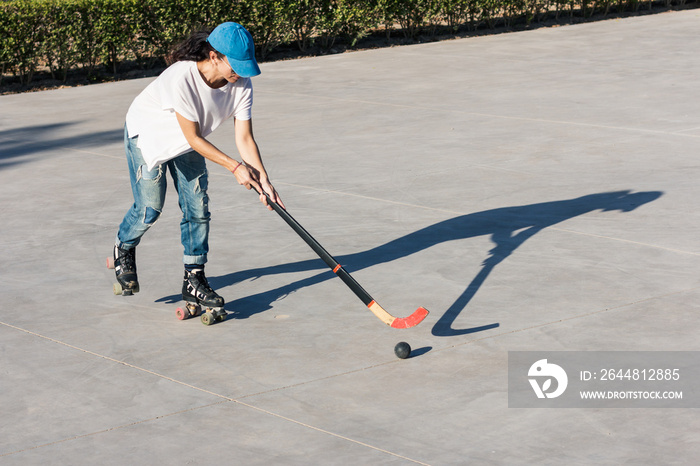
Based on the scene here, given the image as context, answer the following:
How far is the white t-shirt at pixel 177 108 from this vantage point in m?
5.02

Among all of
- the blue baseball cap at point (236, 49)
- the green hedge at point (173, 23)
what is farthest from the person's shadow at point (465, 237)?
the green hedge at point (173, 23)

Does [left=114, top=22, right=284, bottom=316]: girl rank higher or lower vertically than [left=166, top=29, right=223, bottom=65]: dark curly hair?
lower

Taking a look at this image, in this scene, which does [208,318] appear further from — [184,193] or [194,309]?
[184,193]

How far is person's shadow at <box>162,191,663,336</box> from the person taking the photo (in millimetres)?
5591

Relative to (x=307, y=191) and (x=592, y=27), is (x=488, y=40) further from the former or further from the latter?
(x=307, y=191)

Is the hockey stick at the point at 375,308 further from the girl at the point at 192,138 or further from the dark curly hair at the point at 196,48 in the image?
the dark curly hair at the point at 196,48

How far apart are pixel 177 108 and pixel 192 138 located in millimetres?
180

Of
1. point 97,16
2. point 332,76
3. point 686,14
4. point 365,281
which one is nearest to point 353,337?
point 365,281

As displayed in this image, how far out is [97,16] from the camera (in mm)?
15570

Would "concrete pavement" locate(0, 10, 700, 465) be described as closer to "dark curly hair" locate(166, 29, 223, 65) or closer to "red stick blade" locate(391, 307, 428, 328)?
"red stick blade" locate(391, 307, 428, 328)

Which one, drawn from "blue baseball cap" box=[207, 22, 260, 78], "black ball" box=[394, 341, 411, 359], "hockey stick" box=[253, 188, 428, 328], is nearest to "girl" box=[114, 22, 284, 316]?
"blue baseball cap" box=[207, 22, 260, 78]

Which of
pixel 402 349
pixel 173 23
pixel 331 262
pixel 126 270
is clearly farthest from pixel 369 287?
pixel 173 23

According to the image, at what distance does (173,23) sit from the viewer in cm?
1620

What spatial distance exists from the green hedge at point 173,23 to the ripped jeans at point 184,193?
10.6 meters
